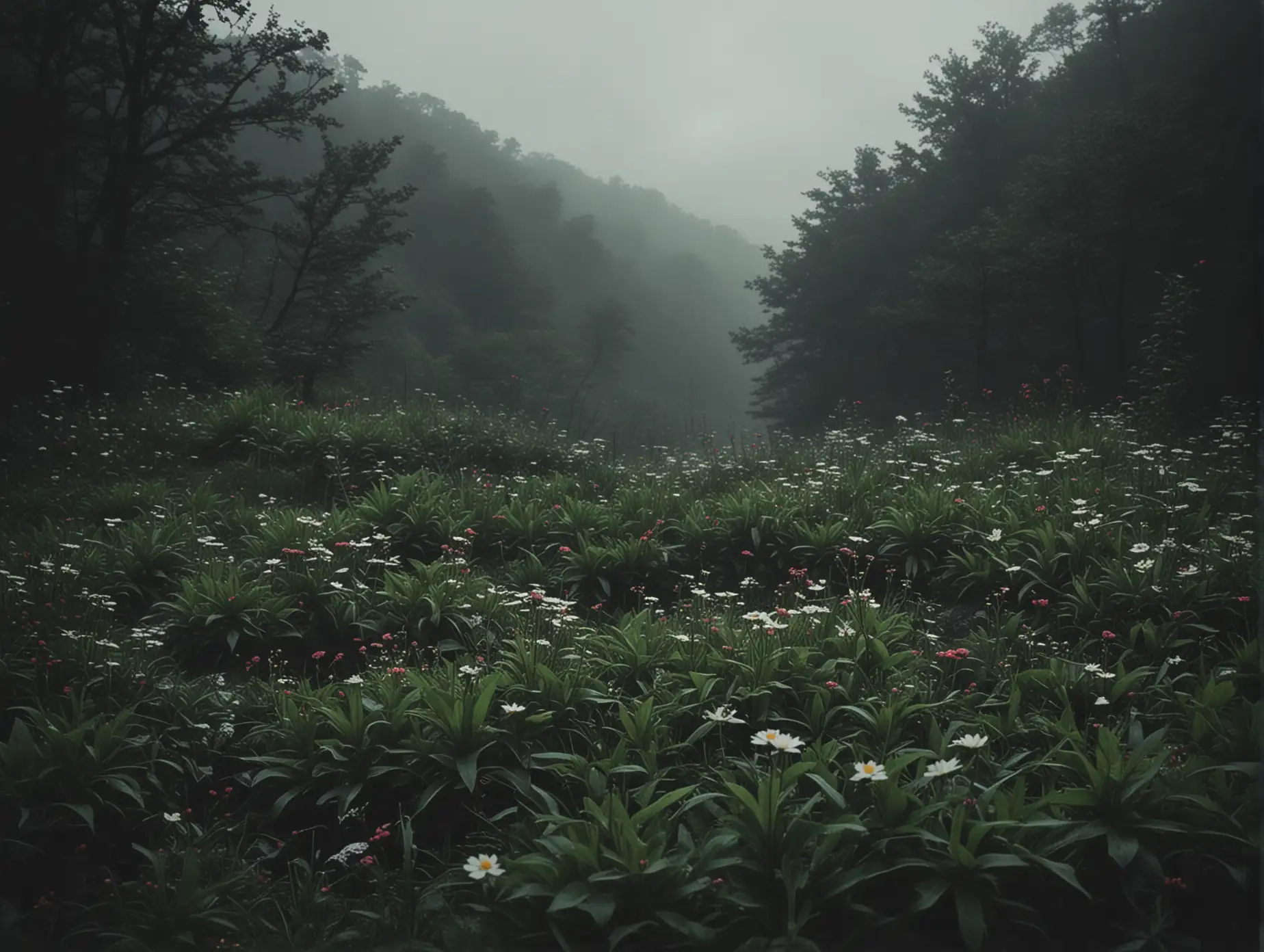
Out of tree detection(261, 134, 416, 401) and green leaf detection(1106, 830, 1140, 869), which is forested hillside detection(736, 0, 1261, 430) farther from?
tree detection(261, 134, 416, 401)

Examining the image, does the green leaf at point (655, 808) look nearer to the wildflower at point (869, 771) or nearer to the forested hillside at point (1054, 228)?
the wildflower at point (869, 771)

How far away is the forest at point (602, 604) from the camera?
6.28 ft

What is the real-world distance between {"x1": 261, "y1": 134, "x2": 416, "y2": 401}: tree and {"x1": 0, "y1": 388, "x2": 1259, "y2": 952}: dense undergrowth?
310 inches

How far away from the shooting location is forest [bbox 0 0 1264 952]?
1.91 metres

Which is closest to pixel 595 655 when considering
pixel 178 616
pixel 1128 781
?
pixel 1128 781

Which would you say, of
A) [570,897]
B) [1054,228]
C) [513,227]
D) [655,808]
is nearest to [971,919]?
[655,808]

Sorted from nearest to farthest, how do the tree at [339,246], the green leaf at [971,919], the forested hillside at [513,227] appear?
1. the green leaf at [971,919]
2. the forested hillside at [513,227]
3. the tree at [339,246]

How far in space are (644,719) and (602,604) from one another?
5.42ft

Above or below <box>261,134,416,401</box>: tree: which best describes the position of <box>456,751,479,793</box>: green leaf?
below

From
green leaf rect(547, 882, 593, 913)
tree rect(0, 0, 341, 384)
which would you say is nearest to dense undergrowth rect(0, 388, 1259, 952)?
green leaf rect(547, 882, 593, 913)

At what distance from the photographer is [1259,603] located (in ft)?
9.89

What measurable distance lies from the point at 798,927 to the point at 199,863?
5.43ft

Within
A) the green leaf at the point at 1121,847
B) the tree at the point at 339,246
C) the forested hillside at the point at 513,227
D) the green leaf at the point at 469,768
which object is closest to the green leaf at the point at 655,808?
the green leaf at the point at 469,768

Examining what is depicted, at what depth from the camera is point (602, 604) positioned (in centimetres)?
418
